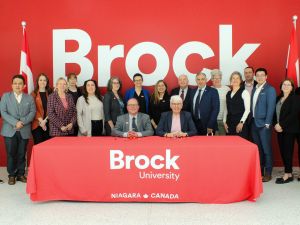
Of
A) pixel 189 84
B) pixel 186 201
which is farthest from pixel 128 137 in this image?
pixel 189 84

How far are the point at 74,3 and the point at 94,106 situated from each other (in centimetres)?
180

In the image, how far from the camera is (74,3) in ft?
17.5

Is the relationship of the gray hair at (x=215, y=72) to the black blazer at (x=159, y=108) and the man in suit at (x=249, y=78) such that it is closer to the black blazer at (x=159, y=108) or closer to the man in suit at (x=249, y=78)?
the man in suit at (x=249, y=78)

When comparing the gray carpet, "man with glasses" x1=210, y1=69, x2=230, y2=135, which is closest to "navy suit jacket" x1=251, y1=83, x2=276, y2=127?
"man with glasses" x1=210, y1=69, x2=230, y2=135

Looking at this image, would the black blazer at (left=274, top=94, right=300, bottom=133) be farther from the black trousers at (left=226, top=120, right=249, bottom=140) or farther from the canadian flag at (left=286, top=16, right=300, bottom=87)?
the canadian flag at (left=286, top=16, right=300, bottom=87)

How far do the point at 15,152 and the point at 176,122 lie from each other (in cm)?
211

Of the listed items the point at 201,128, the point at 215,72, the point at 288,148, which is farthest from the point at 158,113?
the point at 288,148

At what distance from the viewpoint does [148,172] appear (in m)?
3.38

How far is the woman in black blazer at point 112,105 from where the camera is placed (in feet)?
15.4

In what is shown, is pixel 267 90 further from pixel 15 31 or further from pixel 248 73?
pixel 15 31

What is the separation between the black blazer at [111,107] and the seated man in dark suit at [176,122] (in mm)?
864

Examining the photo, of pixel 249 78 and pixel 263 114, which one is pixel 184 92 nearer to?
pixel 249 78

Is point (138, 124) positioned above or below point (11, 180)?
above

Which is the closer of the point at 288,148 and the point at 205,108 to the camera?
the point at 288,148
